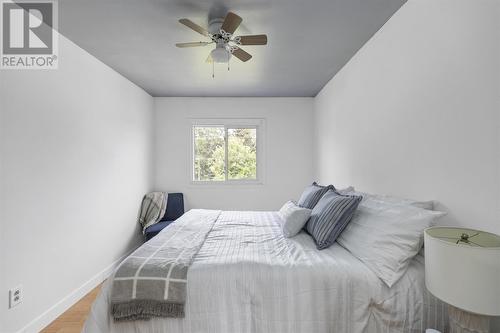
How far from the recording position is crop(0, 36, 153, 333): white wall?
1.84 meters

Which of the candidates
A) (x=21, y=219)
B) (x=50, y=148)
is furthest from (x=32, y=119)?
(x=21, y=219)

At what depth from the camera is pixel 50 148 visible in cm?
219

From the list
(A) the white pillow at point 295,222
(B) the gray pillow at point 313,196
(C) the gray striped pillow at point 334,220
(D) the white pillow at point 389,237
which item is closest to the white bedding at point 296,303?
(D) the white pillow at point 389,237

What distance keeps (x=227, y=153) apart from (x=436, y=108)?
3375 millimetres

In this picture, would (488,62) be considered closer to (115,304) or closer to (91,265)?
(115,304)

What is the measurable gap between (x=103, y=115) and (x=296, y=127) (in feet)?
9.61

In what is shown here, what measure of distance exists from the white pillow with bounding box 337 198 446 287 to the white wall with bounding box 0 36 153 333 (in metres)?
2.36

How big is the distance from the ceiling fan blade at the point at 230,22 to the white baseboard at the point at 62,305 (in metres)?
2.70

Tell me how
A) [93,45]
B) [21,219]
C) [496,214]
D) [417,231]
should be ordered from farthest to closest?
[93,45] → [21,219] → [417,231] → [496,214]

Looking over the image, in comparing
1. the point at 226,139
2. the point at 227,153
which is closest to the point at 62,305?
the point at 227,153

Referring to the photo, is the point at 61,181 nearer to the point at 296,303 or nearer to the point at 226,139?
the point at 296,303

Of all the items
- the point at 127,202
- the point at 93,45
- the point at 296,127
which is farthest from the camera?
the point at 296,127

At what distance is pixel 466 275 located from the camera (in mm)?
985

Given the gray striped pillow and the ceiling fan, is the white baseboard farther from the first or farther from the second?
the ceiling fan
